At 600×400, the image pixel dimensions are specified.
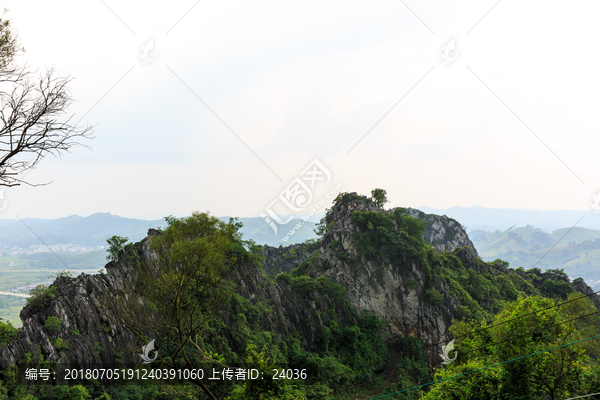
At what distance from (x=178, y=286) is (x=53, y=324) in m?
7.41

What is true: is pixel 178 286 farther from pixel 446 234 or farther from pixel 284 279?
pixel 446 234

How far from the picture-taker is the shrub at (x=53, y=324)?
41.9ft

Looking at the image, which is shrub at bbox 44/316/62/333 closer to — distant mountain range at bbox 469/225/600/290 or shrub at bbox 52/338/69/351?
shrub at bbox 52/338/69/351

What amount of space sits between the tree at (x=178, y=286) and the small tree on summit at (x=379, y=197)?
2132cm

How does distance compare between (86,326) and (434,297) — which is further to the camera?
(434,297)

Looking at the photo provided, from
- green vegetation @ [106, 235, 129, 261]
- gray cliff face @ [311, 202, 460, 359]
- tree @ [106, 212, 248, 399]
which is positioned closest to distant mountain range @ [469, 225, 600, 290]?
gray cliff face @ [311, 202, 460, 359]

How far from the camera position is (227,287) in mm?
18734

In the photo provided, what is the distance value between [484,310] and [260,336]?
24264 millimetres

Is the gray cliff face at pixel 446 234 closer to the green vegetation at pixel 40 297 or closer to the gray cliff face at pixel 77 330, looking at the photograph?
the gray cliff face at pixel 77 330

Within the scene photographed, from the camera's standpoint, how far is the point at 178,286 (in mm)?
10000

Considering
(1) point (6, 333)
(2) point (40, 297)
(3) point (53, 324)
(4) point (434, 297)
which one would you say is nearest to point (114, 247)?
(2) point (40, 297)

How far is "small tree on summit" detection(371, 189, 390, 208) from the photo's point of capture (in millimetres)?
37750

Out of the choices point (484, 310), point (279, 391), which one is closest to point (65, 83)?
point (279, 391)

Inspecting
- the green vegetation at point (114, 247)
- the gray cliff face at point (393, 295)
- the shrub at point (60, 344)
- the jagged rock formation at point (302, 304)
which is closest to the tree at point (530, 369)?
the jagged rock formation at point (302, 304)
